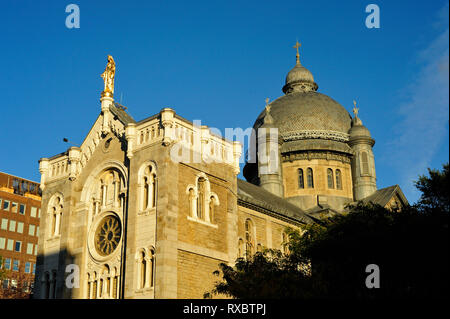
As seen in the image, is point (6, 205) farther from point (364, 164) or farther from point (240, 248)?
point (240, 248)

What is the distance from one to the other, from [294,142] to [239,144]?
2250 centimetres

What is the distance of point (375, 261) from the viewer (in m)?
28.7

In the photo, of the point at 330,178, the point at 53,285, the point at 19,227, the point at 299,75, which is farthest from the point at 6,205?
the point at 53,285

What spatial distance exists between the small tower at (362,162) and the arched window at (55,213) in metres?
31.3

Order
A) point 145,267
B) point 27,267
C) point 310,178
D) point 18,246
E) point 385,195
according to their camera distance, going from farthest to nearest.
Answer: point 27,267, point 18,246, point 310,178, point 385,195, point 145,267

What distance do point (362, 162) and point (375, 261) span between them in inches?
1335

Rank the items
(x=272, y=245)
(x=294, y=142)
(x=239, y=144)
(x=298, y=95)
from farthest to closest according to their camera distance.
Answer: (x=298, y=95) → (x=294, y=142) → (x=272, y=245) → (x=239, y=144)

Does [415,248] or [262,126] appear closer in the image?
[415,248]

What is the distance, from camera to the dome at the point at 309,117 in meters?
63.2

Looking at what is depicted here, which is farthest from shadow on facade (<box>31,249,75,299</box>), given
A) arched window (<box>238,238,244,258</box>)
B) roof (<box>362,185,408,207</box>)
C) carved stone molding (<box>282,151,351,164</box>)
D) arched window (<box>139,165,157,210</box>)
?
roof (<box>362,185,408,207</box>)

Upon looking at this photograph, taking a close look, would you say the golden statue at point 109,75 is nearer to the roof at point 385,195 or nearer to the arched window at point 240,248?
the arched window at point 240,248
